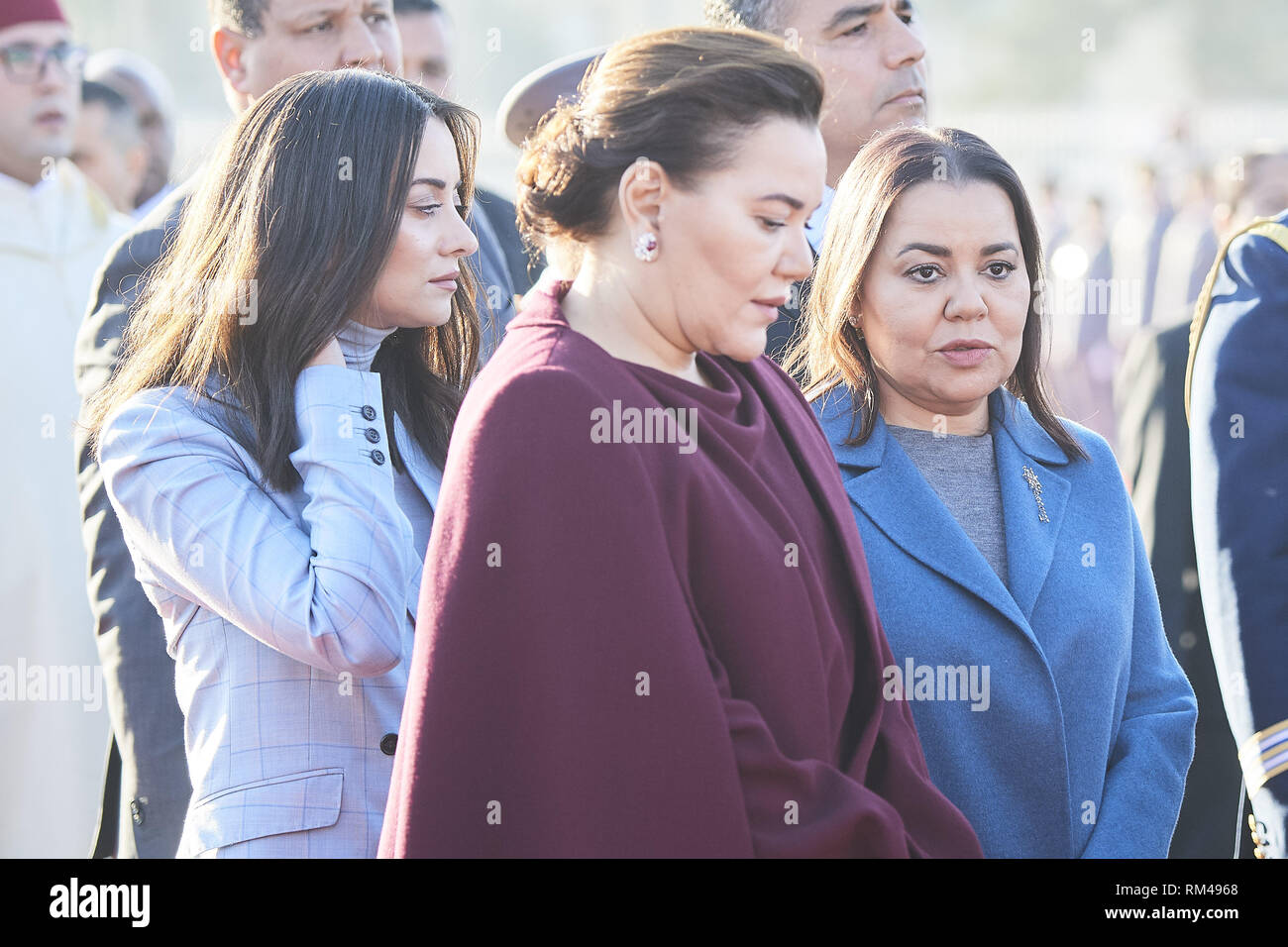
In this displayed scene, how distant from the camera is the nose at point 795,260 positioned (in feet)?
6.31

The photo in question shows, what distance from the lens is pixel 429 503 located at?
98.3 inches

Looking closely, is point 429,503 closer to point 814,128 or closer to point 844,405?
point 844,405

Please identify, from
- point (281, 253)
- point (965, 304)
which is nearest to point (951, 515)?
point (965, 304)

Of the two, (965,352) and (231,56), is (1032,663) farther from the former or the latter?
(231,56)

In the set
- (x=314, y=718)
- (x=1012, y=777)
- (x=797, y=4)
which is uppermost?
(x=797, y=4)

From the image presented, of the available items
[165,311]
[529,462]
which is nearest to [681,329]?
[529,462]

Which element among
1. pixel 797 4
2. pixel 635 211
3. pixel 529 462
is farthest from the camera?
pixel 797 4

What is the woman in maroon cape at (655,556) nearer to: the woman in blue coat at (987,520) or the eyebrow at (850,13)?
the woman in blue coat at (987,520)

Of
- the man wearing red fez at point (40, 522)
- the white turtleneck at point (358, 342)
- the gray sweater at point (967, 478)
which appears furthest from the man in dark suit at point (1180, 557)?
the man wearing red fez at point (40, 522)

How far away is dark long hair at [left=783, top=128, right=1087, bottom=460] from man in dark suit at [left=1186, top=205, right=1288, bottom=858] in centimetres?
Result: 26

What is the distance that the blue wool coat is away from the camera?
2.33 m

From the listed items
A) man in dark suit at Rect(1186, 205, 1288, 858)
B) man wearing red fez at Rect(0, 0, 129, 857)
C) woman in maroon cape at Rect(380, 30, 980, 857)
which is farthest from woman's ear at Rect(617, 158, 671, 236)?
man wearing red fez at Rect(0, 0, 129, 857)

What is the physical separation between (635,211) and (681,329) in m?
0.16

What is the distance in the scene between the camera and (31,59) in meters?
4.10
